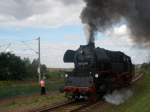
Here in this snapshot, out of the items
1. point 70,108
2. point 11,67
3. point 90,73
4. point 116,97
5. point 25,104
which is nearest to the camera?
point 70,108

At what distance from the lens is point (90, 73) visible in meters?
23.0

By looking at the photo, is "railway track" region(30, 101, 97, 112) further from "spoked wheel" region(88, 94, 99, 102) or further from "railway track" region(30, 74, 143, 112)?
"spoked wheel" region(88, 94, 99, 102)

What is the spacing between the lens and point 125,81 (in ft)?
98.5

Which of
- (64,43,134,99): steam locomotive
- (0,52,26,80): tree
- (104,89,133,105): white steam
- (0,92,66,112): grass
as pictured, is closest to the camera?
(0,92,66,112): grass

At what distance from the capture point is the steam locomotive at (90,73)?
906 inches

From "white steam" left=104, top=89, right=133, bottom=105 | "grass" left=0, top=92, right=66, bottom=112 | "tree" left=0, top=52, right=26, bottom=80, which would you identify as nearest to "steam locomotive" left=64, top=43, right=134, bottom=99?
"white steam" left=104, top=89, right=133, bottom=105

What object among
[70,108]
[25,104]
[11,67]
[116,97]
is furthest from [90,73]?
[11,67]

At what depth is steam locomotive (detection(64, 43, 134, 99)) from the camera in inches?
906

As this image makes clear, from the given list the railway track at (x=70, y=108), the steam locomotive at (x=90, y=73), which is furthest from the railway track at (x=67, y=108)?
the steam locomotive at (x=90, y=73)

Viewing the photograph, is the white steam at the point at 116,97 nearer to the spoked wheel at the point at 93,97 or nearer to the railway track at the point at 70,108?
the spoked wheel at the point at 93,97

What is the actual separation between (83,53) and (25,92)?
456 inches

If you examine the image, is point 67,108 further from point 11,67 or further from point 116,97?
point 11,67

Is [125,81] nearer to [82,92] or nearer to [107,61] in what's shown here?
[107,61]

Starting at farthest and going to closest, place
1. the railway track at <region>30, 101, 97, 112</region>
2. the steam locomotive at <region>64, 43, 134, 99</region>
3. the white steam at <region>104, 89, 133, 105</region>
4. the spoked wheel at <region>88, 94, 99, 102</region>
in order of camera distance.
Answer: the spoked wheel at <region>88, 94, 99, 102</region>, the steam locomotive at <region>64, 43, 134, 99</region>, the white steam at <region>104, 89, 133, 105</region>, the railway track at <region>30, 101, 97, 112</region>
